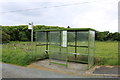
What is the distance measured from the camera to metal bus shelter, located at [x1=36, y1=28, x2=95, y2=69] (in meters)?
6.14

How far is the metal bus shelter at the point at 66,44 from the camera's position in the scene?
6.14 metres

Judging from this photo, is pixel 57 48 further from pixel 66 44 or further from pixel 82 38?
pixel 82 38

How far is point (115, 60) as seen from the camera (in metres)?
6.35

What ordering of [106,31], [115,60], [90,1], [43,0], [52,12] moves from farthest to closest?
[106,31], [52,12], [43,0], [90,1], [115,60]

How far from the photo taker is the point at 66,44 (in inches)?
242

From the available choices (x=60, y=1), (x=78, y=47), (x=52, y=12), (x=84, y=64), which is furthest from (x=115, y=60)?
(x=52, y=12)

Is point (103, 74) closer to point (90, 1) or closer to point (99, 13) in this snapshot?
point (90, 1)

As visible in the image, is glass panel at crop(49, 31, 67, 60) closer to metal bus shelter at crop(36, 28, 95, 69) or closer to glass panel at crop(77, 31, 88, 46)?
metal bus shelter at crop(36, 28, 95, 69)

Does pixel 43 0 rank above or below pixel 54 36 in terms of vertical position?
above

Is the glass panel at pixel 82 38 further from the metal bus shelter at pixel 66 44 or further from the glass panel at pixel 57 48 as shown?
the glass panel at pixel 57 48

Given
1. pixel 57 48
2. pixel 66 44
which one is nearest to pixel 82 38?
pixel 66 44

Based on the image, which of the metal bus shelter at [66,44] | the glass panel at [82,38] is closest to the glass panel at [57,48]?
the metal bus shelter at [66,44]

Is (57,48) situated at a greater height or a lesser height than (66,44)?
lesser

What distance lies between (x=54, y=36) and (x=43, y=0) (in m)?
5.17
